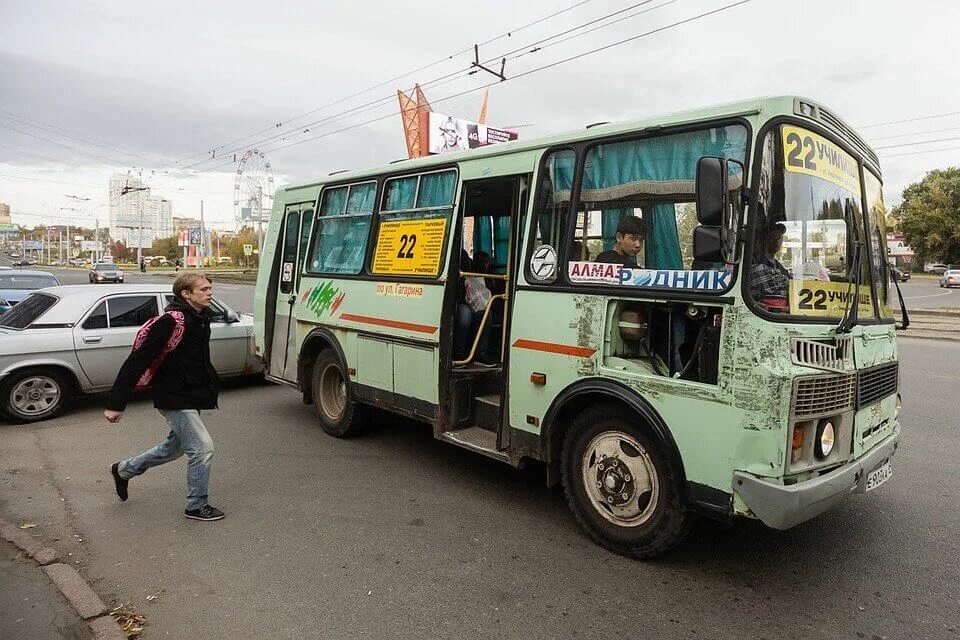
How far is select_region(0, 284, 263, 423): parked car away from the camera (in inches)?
274

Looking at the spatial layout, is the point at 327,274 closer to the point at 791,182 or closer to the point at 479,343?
the point at 479,343

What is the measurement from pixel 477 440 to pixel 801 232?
2808 mm

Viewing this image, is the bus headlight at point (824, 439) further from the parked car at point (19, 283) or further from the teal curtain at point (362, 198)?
the parked car at point (19, 283)

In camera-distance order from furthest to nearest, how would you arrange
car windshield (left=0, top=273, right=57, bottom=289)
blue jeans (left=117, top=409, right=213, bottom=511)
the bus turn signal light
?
car windshield (left=0, top=273, right=57, bottom=289) < blue jeans (left=117, top=409, right=213, bottom=511) < the bus turn signal light

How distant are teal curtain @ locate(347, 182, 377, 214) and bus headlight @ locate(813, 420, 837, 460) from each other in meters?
4.45

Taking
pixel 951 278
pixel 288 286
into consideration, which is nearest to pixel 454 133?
pixel 288 286

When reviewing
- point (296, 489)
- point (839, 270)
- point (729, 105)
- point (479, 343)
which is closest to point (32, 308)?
point (296, 489)

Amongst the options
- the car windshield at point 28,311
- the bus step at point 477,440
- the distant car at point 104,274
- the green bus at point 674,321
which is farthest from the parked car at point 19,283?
the distant car at point 104,274

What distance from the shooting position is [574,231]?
4.10 metres

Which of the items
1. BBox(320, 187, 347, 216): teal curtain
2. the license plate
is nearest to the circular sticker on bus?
the license plate

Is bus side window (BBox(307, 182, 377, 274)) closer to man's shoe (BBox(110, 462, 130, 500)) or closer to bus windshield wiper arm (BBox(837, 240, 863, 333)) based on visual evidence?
man's shoe (BBox(110, 462, 130, 500))

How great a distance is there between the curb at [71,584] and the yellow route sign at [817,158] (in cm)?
430

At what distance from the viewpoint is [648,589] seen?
3449 millimetres

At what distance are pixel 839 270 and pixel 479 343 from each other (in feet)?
9.53
